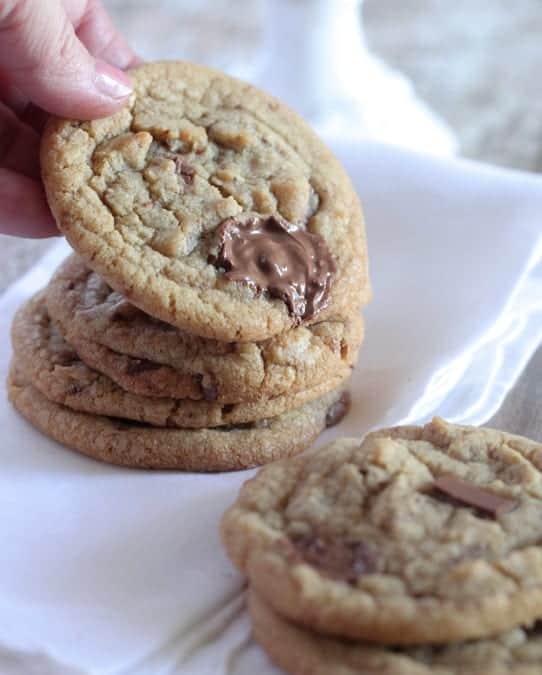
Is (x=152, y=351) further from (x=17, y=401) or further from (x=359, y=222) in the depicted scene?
(x=359, y=222)

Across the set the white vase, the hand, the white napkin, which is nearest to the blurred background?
the white vase

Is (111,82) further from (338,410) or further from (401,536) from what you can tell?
(401,536)

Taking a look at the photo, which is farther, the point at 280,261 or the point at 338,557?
the point at 280,261

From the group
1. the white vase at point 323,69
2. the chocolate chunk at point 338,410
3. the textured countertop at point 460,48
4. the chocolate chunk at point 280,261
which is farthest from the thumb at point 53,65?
the textured countertop at point 460,48

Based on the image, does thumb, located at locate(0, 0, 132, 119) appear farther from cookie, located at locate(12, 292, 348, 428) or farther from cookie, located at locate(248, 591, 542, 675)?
cookie, located at locate(248, 591, 542, 675)

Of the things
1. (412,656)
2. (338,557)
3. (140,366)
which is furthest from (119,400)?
(412,656)

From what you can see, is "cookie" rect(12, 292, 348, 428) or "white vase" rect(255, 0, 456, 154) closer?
"cookie" rect(12, 292, 348, 428)

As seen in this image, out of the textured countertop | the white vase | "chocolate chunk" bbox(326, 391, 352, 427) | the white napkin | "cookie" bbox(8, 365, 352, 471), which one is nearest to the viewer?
the white napkin
